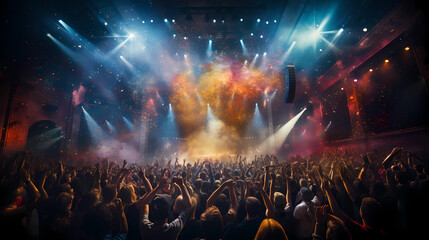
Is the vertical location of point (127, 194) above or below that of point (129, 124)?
below

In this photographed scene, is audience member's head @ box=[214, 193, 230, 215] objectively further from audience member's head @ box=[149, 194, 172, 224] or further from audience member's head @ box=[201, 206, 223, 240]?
Result: audience member's head @ box=[149, 194, 172, 224]

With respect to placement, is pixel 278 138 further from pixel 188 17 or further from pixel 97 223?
pixel 97 223

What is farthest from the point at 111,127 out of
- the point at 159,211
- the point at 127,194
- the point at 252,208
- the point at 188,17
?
the point at 252,208

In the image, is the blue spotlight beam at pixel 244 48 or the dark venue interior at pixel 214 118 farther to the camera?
the blue spotlight beam at pixel 244 48

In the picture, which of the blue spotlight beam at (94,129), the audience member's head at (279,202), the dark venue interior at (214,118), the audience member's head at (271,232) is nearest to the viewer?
the audience member's head at (271,232)

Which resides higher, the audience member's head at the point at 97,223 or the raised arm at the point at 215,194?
the raised arm at the point at 215,194

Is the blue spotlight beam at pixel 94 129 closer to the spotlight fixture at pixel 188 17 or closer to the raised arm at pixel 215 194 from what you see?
the spotlight fixture at pixel 188 17

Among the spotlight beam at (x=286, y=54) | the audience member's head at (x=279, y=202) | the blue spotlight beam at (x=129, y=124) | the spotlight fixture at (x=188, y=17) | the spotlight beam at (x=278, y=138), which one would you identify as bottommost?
the audience member's head at (x=279, y=202)

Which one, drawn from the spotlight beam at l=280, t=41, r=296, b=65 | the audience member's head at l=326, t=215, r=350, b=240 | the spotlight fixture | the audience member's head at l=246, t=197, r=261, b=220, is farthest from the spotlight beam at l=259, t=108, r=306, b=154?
the audience member's head at l=326, t=215, r=350, b=240

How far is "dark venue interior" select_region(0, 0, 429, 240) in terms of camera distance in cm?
234

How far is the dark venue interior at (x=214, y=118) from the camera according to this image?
2340mm

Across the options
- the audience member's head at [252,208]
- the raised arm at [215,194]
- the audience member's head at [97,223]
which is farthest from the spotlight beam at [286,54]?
the audience member's head at [97,223]

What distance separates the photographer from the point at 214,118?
23203mm

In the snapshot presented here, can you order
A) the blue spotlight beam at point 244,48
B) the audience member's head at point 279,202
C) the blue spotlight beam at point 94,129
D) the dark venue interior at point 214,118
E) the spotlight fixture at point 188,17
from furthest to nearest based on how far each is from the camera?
the blue spotlight beam at point 244,48 < the blue spotlight beam at point 94,129 < the spotlight fixture at point 188,17 < the audience member's head at point 279,202 < the dark venue interior at point 214,118
